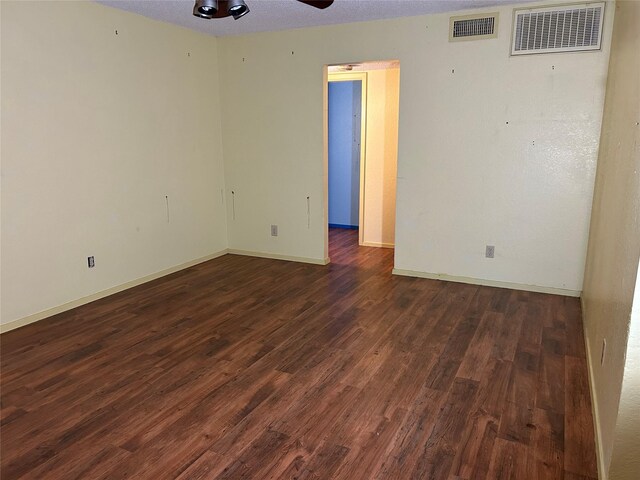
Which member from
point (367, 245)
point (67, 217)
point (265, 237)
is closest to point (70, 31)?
point (67, 217)

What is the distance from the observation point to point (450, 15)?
397 cm

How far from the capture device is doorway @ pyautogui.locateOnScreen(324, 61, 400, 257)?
5531 millimetres

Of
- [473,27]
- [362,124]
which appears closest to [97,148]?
[362,124]

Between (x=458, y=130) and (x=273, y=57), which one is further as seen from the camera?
(x=273, y=57)

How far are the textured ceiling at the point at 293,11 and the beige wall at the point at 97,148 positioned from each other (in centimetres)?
22

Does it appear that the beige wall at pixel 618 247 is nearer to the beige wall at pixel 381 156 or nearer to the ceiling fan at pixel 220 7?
the ceiling fan at pixel 220 7

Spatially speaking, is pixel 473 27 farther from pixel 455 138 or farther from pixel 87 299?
pixel 87 299

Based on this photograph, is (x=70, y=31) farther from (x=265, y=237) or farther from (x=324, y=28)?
(x=265, y=237)

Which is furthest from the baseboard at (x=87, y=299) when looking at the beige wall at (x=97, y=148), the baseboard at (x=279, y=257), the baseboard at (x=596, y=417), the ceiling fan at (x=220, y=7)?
the baseboard at (x=596, y=417)

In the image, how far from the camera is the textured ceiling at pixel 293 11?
3.69 metres

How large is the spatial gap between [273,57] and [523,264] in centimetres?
330

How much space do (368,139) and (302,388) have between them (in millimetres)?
3935

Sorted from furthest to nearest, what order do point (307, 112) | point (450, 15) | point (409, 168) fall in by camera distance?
point (307, 112)
point (409, 168)
point (450, 15)

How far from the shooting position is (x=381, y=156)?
568 centimetres
